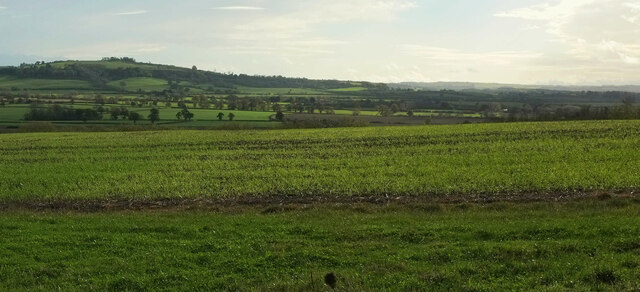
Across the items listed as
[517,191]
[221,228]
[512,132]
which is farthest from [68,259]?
[512,132]

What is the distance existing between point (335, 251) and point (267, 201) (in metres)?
10.2

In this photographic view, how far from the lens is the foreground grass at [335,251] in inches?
423

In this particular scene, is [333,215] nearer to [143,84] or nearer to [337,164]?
[337,164]

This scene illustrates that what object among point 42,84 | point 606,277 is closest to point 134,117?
point 606,277

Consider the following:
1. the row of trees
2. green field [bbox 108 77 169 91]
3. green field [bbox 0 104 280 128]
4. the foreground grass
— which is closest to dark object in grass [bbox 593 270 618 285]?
the foreground grass

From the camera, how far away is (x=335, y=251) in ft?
43.0

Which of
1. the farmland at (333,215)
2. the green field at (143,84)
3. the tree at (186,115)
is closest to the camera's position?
the farmland at (333,215)

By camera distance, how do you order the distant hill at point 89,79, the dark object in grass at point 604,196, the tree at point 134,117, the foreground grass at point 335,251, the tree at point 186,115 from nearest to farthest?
the foreground grass at point 335,251
the dark object in grass at point 604,196
the tree at point 134,117
the tree at point 186,115
the distant hill at point 89,79

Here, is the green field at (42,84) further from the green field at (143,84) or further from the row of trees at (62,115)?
the row of trees at (62,115)

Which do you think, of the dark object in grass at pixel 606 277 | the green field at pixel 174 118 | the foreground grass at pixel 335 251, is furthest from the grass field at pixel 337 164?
the green field at pixel 174 118

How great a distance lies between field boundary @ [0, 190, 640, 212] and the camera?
2123 cm

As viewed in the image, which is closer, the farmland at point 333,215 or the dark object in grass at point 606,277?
the dark object in grass at point 606,277

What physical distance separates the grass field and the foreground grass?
5869 mm

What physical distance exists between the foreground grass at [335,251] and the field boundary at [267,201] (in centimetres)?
275
